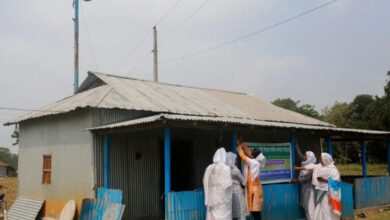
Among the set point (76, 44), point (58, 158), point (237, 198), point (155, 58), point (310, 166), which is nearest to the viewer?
point (237, 198)

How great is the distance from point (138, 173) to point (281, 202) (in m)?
3.65

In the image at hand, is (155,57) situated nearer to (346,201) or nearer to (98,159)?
(98,159)

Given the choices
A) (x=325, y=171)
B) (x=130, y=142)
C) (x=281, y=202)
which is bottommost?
(x=281, y=202)

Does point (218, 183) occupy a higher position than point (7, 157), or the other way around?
point (218, 183)

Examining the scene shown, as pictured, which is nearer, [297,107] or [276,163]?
[276,163]

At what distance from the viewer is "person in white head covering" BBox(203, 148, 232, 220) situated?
842 centimetres

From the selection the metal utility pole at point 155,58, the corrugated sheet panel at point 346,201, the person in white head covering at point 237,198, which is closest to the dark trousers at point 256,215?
the person in white head covering at point 237,198

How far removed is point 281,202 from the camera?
1027cm

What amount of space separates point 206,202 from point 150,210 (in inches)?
132

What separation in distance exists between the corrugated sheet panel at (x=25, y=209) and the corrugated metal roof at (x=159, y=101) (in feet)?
8.21

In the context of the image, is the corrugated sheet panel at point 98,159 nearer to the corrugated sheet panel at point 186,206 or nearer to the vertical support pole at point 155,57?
the corrugated sheet panel at point 186,206

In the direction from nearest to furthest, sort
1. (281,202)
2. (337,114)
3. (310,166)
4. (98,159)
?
(310,166), (281,202), (98,159), (337,114)

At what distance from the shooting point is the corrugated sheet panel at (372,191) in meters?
12.5

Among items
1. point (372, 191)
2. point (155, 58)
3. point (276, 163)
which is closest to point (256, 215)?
point (276, 163)
